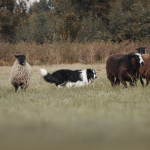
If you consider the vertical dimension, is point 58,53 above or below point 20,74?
above

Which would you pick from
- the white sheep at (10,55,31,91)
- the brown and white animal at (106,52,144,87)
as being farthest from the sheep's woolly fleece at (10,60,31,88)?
the brown and white animal at (106,52,144,87)

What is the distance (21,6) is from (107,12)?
14.4 metres

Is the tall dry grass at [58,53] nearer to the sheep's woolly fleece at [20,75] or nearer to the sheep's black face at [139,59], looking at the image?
the sheep's woolly fleece at [20,75]

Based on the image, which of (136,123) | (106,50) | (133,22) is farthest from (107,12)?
(136,123)

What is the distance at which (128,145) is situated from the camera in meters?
1.49

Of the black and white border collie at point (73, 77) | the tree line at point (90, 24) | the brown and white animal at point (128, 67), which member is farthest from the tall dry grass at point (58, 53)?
the brown and white animal at point (128, 67)

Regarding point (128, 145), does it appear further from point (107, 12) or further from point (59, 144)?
point (107, 12)

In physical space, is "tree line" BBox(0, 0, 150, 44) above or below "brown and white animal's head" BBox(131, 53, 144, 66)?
above

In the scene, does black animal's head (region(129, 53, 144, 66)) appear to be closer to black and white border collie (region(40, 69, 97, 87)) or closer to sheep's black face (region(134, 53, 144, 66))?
sheep's black face (region(134, 53, 144, 66))

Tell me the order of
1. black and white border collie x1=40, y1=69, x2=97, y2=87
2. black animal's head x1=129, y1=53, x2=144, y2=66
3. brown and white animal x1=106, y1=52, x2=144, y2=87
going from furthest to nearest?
black and white border collie x1=40, y1=69, x2=97, y2=87 → brown and white animal x1=106, y1=52, x2=144, y2=87 → black animal's head x1=129, y1=53, x2=144, y2=66

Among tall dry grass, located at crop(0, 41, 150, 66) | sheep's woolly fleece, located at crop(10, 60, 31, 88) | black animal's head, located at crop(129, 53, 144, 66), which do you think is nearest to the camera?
black animal's head, located at crop(129, 53, 144, 66)

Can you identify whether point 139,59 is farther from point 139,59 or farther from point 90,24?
point 90,24

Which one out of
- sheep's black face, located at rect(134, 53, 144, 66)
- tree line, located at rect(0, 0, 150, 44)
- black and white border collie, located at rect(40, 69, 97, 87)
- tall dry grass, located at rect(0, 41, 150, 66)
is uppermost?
tree line, located at rect(0, 0, 150, 44)

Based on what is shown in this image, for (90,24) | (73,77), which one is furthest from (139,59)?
(90,24)
